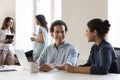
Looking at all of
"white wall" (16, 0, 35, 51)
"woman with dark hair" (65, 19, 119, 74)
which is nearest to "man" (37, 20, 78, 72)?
"woman with dark hair" (65, 19, 119, 74)

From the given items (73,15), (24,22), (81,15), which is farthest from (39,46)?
(24,22)

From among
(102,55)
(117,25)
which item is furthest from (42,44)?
(102,55)

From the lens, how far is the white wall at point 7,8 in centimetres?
578

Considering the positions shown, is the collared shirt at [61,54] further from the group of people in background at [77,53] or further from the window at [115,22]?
the window at [115,22]

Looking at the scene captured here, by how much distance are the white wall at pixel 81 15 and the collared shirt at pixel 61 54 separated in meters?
1.39

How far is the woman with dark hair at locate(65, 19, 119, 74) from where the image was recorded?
2.28m

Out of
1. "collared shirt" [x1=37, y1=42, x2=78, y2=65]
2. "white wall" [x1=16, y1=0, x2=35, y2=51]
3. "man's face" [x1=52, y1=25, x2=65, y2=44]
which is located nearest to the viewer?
"collared shirt" [x1=37, y1=42, x2=78, y2=65]

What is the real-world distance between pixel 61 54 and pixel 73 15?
1.73m

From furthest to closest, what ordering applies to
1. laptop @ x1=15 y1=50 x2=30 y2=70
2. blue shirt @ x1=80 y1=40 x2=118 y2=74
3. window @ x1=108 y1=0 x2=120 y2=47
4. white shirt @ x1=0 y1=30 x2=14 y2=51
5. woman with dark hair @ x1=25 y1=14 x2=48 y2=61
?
white shirt @ x1=0 y1=30 x2=14 y2=51 < woman with dark hair @ x1=25 y1=14 x2=48 y2=61 < window @ x1=108 y1=0 x2=120 y2=47 < laptop @ x1=15 y1=50 x2=30 y2=70 < blue shirt @ x1=80 y1=40 x2=118 y2=74

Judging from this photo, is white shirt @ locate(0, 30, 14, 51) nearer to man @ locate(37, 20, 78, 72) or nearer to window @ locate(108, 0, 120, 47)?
window @ locate(108, 0, 120, 47)

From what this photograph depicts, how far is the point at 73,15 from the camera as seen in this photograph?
4.48 meters

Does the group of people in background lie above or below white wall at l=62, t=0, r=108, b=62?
below

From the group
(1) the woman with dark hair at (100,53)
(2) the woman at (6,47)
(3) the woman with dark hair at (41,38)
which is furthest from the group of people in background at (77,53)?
(2) the woman at (6,47)

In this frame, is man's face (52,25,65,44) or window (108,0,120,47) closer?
man's face (52,25,65,44)
